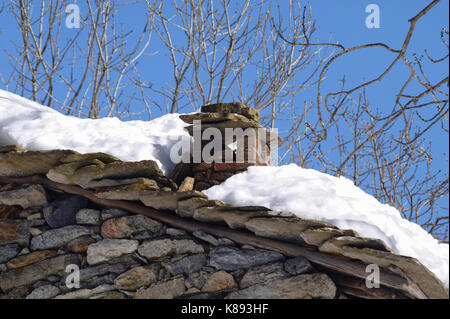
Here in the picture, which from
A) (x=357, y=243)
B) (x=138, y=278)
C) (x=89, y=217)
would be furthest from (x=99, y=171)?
(x=357, y=243)

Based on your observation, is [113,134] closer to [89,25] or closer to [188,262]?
[188,262]

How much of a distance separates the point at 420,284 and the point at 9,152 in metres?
2.76

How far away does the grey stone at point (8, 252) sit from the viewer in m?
3.24

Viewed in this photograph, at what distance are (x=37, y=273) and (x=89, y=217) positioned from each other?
1.64ft

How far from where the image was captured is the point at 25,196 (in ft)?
10.9

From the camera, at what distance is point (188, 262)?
9.87 feet

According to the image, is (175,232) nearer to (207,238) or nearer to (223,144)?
(207,238)

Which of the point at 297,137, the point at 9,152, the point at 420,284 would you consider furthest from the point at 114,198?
the point at 297,137

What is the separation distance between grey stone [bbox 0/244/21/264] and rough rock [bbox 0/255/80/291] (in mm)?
122

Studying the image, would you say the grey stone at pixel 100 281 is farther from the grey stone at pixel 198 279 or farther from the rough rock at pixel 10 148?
the rough rock at pixel 10 148

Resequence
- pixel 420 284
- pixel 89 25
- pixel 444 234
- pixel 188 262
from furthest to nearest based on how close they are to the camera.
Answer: pixel 444 234
pixel 89 25
pixel 188 262
pixel 420 284

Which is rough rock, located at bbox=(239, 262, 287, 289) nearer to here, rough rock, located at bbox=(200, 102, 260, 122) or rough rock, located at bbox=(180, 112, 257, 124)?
rough rock, located at bbox=(180, 112, 257, 124)

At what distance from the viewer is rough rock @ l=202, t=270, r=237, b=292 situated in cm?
292
